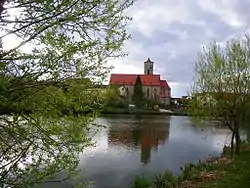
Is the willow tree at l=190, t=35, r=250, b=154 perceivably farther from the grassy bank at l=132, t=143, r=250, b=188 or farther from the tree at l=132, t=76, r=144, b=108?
the tree at l=132, t=76, r=144, b=108

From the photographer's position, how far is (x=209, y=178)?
1275 centimetres

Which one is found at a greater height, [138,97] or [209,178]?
[138,97]

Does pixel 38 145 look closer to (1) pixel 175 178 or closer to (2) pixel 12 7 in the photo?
(2) pixel 12 7

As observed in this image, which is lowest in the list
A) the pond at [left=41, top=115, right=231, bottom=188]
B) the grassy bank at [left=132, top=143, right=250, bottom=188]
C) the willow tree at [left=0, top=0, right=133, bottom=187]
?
the pond at [left=41, top=115, right=231, bottom=188]

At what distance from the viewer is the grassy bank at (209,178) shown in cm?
1164

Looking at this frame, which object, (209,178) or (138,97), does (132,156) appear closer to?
(209,178)

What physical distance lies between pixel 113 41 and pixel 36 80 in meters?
1.22

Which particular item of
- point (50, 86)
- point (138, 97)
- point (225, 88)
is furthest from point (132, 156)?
point (138, 97)

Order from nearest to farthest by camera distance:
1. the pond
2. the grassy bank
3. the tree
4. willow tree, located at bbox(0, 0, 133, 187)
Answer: willow tree, located at bbox(0, 0, 133, 187), the grassy bank, the pond, the tree

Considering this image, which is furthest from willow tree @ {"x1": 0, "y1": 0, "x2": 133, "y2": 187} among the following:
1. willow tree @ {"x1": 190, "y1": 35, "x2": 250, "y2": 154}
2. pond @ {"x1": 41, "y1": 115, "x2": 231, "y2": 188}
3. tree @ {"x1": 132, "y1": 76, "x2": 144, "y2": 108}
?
tree @ {"x1": 132, "y1": 76, "x2": 144, "y2": 108}

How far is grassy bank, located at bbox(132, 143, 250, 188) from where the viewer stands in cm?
1164

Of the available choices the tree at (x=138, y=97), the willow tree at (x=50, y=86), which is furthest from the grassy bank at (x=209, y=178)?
the tree at (x=138, y=97)

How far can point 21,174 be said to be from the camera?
455 cm

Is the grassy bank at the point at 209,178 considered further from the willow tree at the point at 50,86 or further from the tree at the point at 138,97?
the tree at the point at 138,97
